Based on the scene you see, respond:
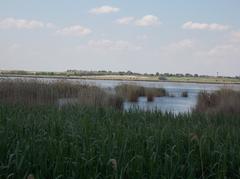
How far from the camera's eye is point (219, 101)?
15.2 m

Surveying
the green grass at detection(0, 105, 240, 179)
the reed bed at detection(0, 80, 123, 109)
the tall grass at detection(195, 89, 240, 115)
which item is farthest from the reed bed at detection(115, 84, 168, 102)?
the green grass at detection(0, 105, 240, 179)

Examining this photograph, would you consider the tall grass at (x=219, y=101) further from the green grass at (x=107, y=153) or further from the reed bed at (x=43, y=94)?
the green grass at (x=107, y=153)

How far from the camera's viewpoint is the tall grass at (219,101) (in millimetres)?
13386

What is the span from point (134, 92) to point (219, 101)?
959 centimetres

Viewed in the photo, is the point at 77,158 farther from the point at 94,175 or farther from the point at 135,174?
the point at 135,174

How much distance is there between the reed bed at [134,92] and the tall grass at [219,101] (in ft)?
17.3

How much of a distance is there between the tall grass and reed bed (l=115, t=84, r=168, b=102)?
526cm

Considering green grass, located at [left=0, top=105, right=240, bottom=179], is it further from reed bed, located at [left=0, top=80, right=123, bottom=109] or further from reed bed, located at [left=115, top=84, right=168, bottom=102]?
reed bed, located at [left=115, top=84, right=168, bottom=102]

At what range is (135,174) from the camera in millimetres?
3842

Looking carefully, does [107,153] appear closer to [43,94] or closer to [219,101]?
[43,94]

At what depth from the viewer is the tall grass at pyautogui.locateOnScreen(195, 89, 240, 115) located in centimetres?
1339

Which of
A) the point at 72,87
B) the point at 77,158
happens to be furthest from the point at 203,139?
the point at 72,87

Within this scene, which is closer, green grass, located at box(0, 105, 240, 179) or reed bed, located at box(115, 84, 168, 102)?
green grass, located at box(0, 105, 240, 179)

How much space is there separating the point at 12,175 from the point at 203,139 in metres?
2.60
